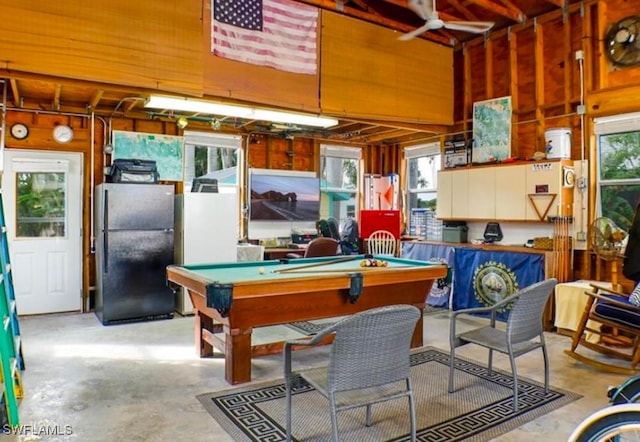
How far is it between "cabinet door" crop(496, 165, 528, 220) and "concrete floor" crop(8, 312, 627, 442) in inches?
63.4

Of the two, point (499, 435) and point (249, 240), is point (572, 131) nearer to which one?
point (499, 435)

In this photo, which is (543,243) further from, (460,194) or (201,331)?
(201,331)

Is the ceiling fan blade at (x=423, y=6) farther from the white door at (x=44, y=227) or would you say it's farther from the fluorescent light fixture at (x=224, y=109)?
the white door at (x=44, y=227)

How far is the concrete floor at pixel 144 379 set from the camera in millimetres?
2949

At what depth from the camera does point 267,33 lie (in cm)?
520

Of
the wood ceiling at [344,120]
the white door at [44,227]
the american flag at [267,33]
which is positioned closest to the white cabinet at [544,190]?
the wood ceiling at [344,120]

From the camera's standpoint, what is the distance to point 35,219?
20.1 ft

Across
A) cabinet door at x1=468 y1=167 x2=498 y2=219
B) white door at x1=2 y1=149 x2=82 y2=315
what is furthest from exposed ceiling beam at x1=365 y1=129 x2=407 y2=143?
white door at x1=2 y1=149 x2=82 y2=315

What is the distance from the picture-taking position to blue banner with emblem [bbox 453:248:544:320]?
18.1ft

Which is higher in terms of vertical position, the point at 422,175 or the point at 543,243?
the point at 422,175

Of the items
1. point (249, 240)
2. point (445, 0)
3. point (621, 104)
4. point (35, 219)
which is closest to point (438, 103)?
point (445, 0)

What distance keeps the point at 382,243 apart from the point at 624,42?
4.27 m

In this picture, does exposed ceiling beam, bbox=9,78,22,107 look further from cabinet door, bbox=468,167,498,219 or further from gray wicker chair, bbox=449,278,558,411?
cabinet door, bbox=468,167,498,219

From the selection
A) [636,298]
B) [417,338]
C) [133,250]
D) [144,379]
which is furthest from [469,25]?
[133,250]
